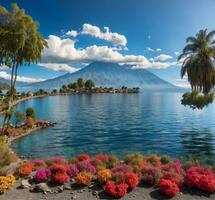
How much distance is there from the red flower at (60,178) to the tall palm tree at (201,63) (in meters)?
27.2

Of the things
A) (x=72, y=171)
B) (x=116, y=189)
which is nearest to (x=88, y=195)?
(x=116, y=189)

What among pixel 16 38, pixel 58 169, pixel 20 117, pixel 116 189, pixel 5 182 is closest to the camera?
pixel 116 189

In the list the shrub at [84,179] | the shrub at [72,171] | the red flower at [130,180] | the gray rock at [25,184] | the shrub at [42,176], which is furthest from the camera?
the shrub at [72,171]

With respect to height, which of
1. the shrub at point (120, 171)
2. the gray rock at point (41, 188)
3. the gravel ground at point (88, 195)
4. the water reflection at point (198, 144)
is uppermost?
the shrub at point (120, 171)

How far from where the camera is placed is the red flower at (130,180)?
16.4 meters

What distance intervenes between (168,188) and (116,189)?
3184 mm

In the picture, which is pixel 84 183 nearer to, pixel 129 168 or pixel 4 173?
pixel 129 168

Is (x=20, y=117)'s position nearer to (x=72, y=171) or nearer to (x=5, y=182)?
(x=72, y=171)

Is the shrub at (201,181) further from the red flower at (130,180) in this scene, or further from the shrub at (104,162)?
the shrub at (104,162)

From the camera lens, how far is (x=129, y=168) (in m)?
18.7

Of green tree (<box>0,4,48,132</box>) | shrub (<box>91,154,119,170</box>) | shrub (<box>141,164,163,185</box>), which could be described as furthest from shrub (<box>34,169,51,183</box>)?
green tree (<box>0,4,48,132</box>)

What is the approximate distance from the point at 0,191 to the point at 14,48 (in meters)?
18.7

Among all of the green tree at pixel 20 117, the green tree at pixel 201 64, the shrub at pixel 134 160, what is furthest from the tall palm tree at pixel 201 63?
the green tree at pixel 20 117

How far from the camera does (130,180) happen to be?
16.5 m
